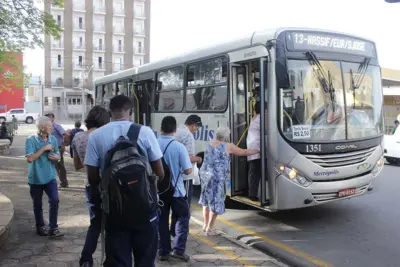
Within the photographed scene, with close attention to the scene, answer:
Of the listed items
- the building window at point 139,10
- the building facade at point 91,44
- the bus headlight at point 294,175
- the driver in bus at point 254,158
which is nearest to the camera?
the bus headlight at point 294,175

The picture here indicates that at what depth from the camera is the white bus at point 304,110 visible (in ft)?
19.0

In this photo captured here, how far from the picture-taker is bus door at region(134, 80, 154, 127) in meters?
10.5

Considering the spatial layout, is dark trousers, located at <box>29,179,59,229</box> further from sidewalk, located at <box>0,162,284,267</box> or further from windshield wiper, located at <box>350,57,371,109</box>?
windshield wiper, located at <box>350,57,371,109</box>

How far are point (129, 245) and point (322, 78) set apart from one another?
414cm

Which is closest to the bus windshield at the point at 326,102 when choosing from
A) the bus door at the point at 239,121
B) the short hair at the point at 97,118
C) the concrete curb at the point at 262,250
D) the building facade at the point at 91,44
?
the bus door at the point at 239,121

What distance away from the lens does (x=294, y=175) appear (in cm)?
573

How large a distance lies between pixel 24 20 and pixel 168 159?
786 centimetres

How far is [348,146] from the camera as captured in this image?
606 centimetres

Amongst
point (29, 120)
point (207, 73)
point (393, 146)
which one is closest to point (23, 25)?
point (207, 73)

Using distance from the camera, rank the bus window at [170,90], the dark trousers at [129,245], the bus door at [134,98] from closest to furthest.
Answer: the dark trousers at [129,245] < the bus window at [170,90] < the bus door at [134,98]

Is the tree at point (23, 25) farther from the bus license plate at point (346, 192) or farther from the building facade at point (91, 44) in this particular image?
the building facade at point (91, 44)

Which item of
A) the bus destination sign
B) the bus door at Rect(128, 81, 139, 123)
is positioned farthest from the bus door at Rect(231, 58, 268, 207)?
the bus door at Rect(128, 81, 139, 123)

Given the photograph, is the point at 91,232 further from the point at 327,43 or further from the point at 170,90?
the point at 170,90

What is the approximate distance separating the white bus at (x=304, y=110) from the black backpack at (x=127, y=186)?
3.20 m
